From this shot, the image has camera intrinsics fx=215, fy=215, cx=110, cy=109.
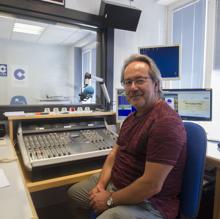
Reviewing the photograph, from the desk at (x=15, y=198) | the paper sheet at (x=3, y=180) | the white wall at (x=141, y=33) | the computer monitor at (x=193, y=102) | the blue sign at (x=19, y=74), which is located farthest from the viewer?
the white wall at (x=141, y=33)

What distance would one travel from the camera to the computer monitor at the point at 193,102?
179 centimetres

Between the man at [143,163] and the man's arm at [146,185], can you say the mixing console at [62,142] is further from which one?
the man's arm at [146,185]

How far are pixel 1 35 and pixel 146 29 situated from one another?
1.55 metres

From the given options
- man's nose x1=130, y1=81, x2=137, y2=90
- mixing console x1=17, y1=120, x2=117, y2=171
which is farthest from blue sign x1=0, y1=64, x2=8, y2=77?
man's nose x1=130, y1=81, x2=137, y2=90

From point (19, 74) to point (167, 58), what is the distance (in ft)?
4.73

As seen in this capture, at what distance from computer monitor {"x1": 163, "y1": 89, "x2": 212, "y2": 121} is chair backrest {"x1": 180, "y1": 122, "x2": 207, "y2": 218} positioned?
759mm

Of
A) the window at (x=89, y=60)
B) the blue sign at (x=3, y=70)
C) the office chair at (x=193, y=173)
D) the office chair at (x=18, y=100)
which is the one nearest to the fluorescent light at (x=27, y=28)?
the blue sign at (x=3, y=70)

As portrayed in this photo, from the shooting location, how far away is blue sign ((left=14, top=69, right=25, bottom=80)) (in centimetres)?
209

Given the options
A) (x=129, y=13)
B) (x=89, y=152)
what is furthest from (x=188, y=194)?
(x=129, y=13)

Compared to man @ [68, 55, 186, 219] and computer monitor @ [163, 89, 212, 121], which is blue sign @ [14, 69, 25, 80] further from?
computer monitor @ [163, 89, 212, 121]

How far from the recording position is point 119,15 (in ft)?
6.76

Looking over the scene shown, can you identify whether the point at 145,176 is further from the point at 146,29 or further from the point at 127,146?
the point at 146,29

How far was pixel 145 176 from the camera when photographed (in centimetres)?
99

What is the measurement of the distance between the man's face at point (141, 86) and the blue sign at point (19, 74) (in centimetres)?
132
